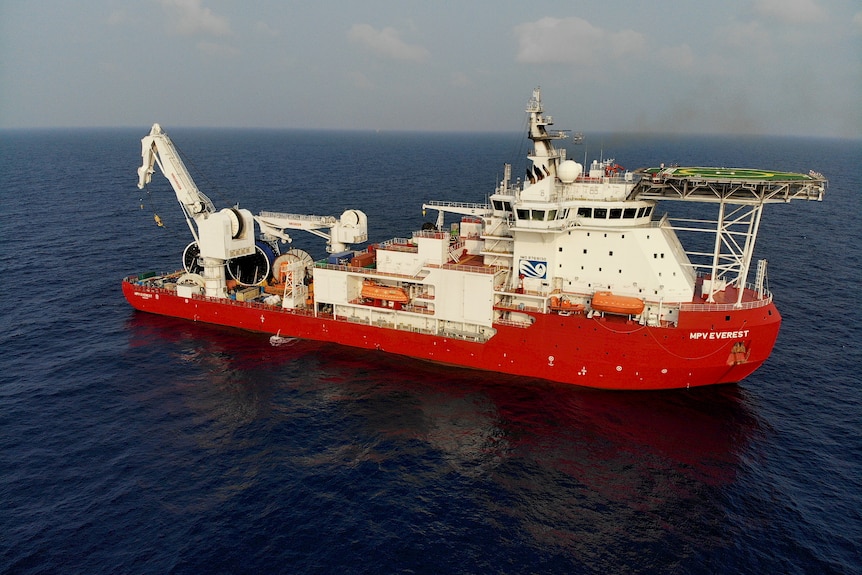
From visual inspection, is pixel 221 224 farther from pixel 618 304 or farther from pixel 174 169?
pixel 618 304

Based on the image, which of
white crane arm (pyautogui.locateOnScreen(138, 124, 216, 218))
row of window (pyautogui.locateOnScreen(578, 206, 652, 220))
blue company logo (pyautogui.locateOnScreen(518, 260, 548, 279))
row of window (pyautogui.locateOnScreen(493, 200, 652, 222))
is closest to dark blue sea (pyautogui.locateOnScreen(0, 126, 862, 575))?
blue company logo (pyautogui.locateOnScreen(518, 260, 548, 279))

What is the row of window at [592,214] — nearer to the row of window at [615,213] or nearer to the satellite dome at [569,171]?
the row of window at [615,213]

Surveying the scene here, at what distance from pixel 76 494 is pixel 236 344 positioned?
16.7 meters

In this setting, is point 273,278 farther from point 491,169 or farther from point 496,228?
point 491,169

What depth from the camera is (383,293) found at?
35.9 metres

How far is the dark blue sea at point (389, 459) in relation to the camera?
65.8 ft

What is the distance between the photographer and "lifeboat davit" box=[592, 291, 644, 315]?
2950 centimetres

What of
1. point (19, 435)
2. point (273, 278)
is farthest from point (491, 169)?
point (19, 435)

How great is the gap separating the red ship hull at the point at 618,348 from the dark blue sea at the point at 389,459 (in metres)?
0.96

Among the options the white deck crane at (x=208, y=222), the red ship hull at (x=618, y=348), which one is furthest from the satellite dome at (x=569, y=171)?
the white deck crane at (x=208, y=222)

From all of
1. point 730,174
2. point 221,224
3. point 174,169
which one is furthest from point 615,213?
point 174,169

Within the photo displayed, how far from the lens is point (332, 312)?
39000 millimetres

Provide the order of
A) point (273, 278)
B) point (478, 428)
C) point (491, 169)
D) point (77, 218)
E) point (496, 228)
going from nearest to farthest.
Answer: point (478, 428) < point (496, 228) < point (273, 278) < point (77, 218) < point (491, 169)

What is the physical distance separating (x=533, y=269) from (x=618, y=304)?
552 centimetres
